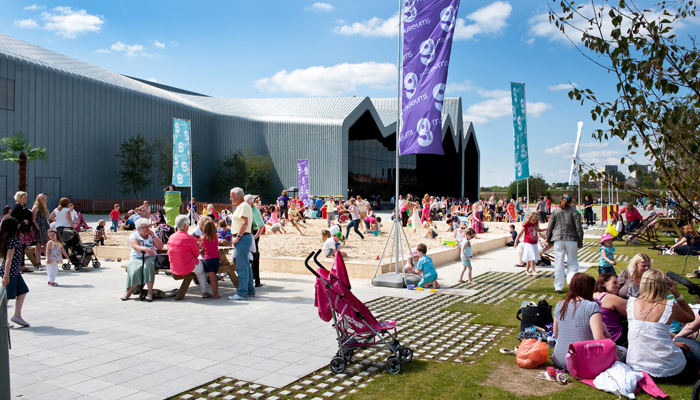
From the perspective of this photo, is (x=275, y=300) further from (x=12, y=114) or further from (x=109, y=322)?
(x=12, y=114)

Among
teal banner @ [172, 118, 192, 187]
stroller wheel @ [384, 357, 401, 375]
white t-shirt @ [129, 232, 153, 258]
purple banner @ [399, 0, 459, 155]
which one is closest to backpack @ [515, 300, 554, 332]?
stroller wheel @ [384, 357, 401, 375]

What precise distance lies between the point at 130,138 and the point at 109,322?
32328 millimetres

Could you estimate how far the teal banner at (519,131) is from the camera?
19125mm

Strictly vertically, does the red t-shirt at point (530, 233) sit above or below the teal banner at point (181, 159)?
below

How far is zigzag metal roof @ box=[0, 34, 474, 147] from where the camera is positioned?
32.0 metres

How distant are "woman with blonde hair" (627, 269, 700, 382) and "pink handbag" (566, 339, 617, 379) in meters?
0.21

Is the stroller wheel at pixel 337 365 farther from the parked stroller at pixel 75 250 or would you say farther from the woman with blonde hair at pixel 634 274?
the parked stroller at pixel 75 250

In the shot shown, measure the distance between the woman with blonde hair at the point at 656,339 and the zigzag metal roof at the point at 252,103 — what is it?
33.1 m

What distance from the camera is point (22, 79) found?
96.0ft

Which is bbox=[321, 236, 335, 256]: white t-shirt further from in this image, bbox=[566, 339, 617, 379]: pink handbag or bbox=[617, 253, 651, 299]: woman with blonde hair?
bbox=[566, 339, 617, 379]: pink handbag

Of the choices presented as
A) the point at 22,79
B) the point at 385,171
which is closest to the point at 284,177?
the point at 385,171

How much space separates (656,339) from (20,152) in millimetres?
31029

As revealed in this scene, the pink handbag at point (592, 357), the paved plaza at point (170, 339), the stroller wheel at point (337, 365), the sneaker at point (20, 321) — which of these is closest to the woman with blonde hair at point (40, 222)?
the paved plaza at point (170, 339)

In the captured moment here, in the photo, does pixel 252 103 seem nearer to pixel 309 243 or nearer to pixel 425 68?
pixel 309 243
